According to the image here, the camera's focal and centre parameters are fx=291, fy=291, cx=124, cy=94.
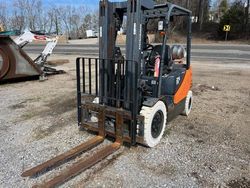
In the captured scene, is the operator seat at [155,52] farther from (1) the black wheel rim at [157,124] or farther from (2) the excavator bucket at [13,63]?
(2) the excavator bucket at [13,63]

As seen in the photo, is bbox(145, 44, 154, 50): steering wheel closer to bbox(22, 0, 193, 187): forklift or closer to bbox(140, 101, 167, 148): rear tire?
bbox(22, 0, 193, 187): forklift

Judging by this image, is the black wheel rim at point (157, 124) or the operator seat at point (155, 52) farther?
the operator seat at point (155, 52)

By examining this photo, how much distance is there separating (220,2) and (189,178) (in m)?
58.8

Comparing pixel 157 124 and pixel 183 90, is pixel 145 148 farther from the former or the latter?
pixel 183 90

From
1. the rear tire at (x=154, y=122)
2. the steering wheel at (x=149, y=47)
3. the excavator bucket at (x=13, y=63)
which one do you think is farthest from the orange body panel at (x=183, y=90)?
the excavator bucket at (x=13, y=63)

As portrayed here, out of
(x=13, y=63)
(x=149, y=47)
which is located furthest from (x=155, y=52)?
(x=13, y=63)

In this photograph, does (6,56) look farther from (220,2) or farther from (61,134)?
(220,2)

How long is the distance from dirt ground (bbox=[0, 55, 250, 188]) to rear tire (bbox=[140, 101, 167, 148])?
0.49ft

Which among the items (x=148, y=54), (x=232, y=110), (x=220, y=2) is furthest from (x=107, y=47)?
(x=220, y=2)

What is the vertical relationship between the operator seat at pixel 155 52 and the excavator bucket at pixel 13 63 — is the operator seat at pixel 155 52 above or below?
above

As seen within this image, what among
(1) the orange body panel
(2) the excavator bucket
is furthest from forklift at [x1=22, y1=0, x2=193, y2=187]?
(2) the excavator bucket

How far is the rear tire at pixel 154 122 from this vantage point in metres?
4.49

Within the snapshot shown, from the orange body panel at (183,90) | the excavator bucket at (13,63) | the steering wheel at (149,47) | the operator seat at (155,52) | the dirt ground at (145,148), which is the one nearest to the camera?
the dirt ground at (145,148)

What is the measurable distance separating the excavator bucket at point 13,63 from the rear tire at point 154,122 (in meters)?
6.74
